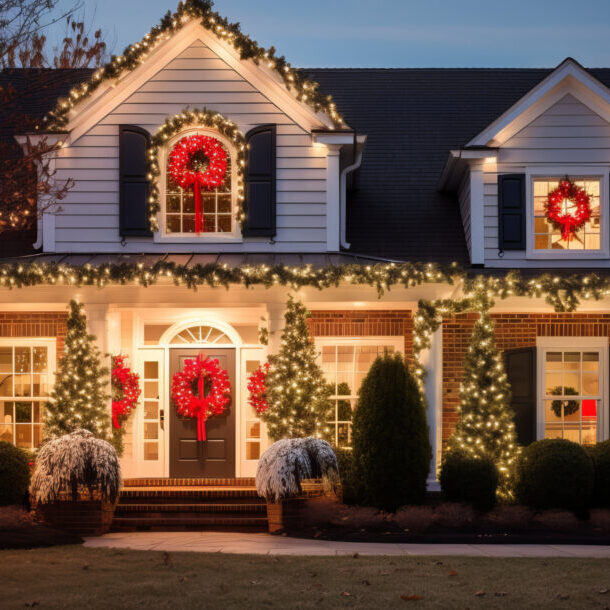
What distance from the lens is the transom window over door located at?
43.9 ft

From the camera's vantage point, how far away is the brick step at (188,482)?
40.6ft

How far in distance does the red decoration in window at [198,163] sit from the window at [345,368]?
9.20ft

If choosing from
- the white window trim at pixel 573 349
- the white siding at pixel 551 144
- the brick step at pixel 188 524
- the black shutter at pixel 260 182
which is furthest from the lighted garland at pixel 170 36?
the brick step at pixel 188 524

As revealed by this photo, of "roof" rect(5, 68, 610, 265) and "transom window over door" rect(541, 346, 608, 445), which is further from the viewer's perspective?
"roof" rect(5, 68, 610, 265)

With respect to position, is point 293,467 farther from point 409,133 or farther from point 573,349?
point 409,133

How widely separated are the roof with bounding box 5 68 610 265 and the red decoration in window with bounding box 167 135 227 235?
2410mm

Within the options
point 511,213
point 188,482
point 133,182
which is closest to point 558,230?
point 511,213

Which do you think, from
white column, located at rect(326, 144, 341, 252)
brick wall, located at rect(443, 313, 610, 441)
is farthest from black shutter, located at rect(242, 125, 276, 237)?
brick wall, located at rect(443, 313, 610, 441)

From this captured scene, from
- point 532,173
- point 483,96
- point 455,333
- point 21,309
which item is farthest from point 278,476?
point 483,96

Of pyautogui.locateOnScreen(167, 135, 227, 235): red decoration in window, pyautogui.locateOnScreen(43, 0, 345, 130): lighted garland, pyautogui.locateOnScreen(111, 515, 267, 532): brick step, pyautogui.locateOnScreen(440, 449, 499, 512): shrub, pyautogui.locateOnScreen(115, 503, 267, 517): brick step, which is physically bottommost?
pyautogui.locateOnScreen(111, 515, 267, 532): brick step

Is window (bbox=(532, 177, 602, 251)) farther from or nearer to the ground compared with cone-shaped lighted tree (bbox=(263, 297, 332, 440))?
farther from the ground

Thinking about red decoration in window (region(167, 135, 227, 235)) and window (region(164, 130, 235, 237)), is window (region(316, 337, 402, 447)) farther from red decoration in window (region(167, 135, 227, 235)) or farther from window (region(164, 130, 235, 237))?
red decoration in window (region(167, 135, 227, 235))

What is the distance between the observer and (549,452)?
11.4 meters

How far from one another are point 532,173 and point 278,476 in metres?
6.16
